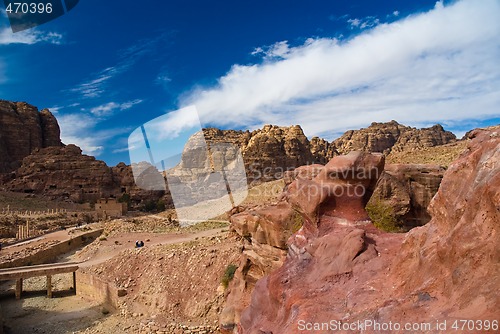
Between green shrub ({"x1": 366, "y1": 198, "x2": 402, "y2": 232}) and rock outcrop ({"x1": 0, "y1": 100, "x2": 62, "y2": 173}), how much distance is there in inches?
3543

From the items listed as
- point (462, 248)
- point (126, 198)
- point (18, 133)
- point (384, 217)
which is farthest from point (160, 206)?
point (462, 248)

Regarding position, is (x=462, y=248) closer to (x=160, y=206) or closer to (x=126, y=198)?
(x=160, y=206)

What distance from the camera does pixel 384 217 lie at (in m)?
10.3

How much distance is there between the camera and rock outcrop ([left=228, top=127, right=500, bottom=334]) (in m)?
3.96

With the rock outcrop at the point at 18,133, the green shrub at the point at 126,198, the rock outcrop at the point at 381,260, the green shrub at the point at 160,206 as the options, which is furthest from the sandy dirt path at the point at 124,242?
the rock outcrop at the point at 18,133

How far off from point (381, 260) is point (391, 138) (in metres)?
99.0

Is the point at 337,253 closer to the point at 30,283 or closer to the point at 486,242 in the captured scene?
the point at 486,242

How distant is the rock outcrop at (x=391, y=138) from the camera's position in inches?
3490

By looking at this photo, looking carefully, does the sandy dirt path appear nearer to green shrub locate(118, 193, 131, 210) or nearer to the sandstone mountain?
green shrub locate(118, 193, 131, 210)

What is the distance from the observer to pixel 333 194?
827cm

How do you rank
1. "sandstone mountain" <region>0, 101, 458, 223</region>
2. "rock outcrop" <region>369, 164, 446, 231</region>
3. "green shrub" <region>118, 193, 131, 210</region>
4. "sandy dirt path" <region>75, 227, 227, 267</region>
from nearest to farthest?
1. "rock outcrop" <region>369, 164, 446, 231</region>
2. "sandy dirt path" <region>75, 227, 227, 267</region>
3. "green shrub" <region>118, 193, 131, 210</region>
4. "sandstone mountain" <region>0, 101, 458, 223</region>

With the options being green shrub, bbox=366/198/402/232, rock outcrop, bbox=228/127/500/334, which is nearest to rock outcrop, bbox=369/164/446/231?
green shrub, bbox=366/198/402/232

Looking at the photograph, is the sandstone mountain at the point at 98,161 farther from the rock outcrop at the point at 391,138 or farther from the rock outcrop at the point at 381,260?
the rock outcrop at the point at 381,260

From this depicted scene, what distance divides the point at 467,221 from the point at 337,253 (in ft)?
9.13
